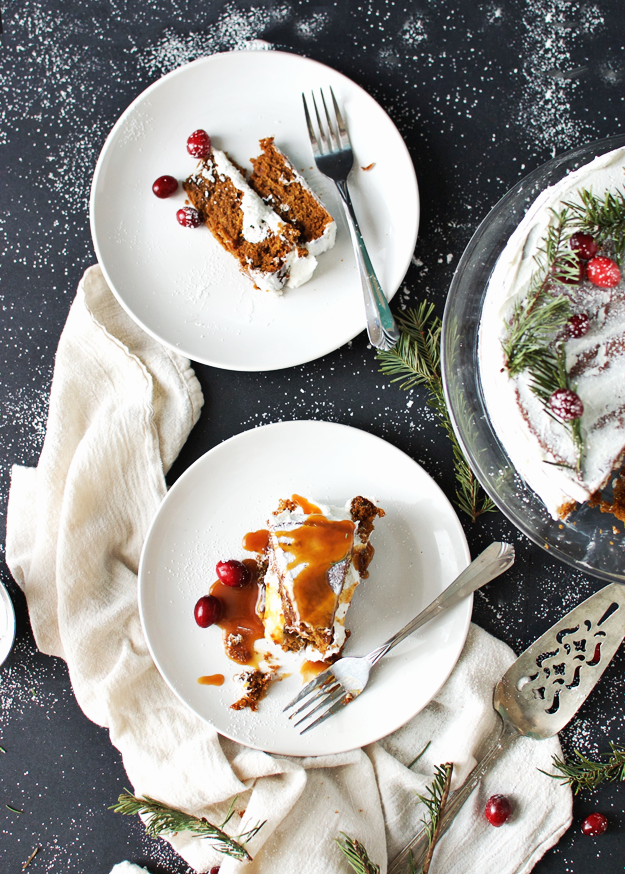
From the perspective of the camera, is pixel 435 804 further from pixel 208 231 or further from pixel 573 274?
pixel 208 231

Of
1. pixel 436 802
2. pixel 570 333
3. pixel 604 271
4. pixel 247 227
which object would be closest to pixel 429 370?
pixel 570 333

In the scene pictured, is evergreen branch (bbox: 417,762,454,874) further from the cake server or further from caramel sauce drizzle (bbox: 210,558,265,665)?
caramel sauce drizzle (bbox: 210,558,265,665)

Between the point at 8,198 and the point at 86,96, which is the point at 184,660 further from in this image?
the point at 86,96

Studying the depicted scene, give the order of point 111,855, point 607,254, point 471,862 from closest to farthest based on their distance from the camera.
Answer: point 607,254 → point 471,862 → point 111,855

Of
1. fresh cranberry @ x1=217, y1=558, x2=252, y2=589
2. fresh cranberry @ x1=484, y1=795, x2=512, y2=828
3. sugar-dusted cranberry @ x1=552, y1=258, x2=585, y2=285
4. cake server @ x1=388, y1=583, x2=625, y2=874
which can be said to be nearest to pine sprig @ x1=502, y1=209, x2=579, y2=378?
sugar-dusted cranberry @ x1=552, y1=258, x2=585, y2=285

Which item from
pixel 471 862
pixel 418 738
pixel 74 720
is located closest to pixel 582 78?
pixel 418 738

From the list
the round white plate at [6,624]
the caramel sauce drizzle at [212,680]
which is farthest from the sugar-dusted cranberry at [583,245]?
the round white plate at [6,624]
